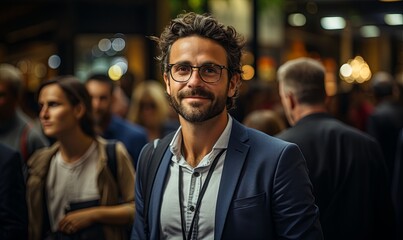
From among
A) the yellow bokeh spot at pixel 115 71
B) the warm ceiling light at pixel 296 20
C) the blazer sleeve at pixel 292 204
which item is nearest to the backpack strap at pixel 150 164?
the blazer sleeve at pixel 292 204

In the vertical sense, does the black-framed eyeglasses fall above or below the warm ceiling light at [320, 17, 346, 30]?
below

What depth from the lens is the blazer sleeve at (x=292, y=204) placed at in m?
3.30

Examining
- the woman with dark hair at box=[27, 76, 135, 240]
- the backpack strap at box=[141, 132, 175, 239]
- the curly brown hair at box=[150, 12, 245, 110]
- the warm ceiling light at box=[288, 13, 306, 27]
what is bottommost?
the woman with dark hair at box=[27, 76, 135, 240]

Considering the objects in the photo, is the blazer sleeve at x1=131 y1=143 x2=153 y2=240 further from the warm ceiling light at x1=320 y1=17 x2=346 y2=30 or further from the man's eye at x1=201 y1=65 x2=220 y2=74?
the warm ceiling light at x1=320 y1=17 x2=346 y2=30

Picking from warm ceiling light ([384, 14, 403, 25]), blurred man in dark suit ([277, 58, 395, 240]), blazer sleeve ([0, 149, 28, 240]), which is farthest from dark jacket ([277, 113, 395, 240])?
warm ceiling light ([384, 14, 403, 25])

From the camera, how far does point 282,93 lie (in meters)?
5.18

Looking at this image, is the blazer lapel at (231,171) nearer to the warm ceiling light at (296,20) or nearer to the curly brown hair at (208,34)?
the curly brown hair at (208,34)

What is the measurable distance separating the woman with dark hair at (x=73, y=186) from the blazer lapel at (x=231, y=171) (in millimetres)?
1565

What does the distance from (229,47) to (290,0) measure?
35.6 ft

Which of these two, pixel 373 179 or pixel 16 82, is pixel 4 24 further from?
pixel 373 179

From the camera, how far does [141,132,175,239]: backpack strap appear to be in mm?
3625

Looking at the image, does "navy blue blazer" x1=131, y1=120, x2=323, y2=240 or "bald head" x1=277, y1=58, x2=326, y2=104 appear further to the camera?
"bald head" x1=277, y1=58, x2=326, y2=104

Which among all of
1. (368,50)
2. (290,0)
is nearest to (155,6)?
(290,0)

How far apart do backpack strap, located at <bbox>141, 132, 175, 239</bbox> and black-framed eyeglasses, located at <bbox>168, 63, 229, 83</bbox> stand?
0.40m
